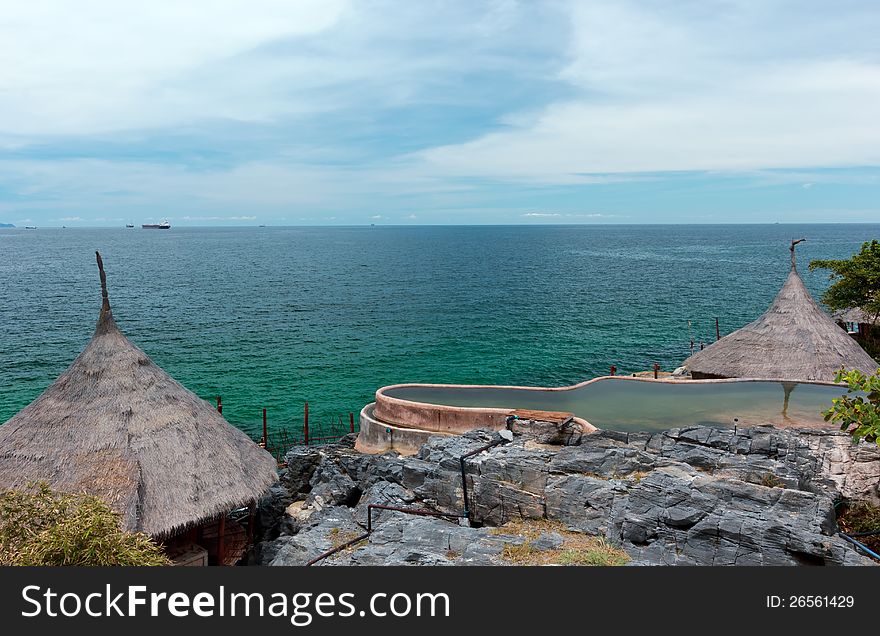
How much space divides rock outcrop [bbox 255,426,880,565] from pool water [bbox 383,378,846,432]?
5851mm

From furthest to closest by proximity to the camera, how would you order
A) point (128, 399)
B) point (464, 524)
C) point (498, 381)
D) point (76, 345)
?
point (76, 345), point (498, 381), point (128, 399), point (464, 524)

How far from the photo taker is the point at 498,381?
1925 inches

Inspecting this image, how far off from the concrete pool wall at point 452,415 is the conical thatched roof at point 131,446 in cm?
752

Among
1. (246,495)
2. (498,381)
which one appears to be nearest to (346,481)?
(246,495)

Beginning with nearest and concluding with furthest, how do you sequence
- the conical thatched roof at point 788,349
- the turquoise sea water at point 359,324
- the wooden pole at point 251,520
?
1. the wooden pole at point 251,520
2. the conical thatched roof at point 788,349
3. the turquoise sea water at point 359,324

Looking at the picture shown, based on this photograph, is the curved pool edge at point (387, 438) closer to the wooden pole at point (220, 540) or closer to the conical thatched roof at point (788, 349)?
the wooden pole at point (220, 540)

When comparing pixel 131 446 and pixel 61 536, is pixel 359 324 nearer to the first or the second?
pixel 131 446

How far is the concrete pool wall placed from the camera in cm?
2497

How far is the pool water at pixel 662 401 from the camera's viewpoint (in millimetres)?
24984

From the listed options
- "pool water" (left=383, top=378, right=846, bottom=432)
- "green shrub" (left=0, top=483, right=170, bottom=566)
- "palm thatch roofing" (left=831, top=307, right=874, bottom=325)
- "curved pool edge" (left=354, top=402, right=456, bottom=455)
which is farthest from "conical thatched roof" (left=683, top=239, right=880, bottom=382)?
"green shrub" (left=0, top=483, right=170, bottom=566)

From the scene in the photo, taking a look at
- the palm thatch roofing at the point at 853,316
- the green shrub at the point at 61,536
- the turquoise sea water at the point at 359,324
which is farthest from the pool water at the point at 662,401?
the palm thatch roofing at the point at 853,316

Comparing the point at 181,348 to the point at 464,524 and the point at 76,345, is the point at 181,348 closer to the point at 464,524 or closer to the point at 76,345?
the point at 76,345

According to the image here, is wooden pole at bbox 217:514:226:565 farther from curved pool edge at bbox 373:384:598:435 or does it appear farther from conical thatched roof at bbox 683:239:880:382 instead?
conical thatched roof at bbox 683:239:880:382
